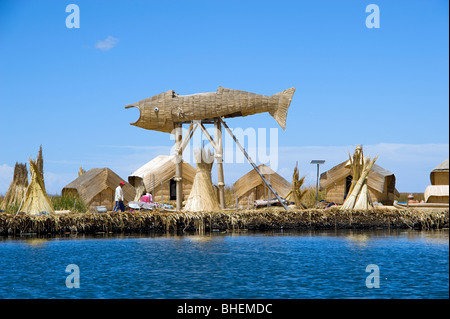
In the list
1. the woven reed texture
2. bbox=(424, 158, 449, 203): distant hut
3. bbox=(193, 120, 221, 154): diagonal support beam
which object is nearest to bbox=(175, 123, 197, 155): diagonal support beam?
bbox=(193, 120, 221, 154): diagonal support beam

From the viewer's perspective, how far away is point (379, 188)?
2577 cm

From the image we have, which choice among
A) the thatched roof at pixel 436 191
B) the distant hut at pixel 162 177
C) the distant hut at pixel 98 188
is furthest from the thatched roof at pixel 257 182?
the thatched roof at pixel 436 191

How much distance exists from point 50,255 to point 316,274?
5.61 meters

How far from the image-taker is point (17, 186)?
22219 millimetres

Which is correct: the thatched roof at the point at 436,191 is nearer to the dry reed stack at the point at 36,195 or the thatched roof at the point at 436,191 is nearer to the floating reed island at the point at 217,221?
the floating reed island at the point at 217,221

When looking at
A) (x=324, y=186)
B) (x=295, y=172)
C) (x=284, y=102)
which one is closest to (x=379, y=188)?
(x=324, y=186)

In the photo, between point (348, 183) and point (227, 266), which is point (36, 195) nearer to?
point (227, 266)

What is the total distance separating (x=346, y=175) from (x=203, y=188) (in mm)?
9902

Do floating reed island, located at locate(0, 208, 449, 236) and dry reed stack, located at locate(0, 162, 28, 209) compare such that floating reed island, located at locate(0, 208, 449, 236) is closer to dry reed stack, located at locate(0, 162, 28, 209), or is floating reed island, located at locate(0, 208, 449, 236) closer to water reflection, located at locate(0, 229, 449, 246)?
water reflection, located at locate(0, 229, 449, 246)

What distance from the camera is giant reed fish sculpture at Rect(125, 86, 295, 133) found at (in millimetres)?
17455

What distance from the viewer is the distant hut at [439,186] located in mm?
23734

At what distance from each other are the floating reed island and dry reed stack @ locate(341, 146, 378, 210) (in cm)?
68

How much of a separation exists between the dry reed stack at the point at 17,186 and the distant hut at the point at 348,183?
1218 centimetres
